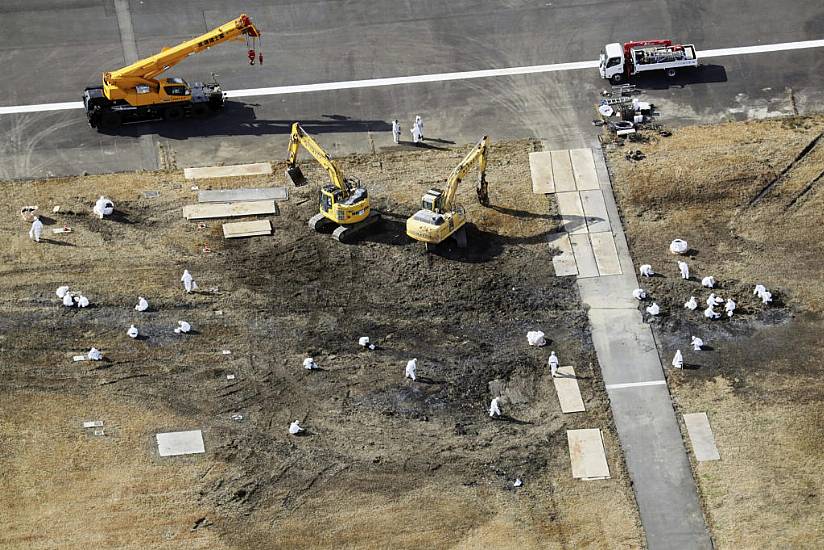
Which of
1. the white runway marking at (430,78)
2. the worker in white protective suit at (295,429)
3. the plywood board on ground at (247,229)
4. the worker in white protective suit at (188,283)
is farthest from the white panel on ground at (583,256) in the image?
the worker in white protective suit at (188,283)

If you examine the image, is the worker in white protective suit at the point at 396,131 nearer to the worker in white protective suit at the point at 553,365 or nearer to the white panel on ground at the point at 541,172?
the white panel on ground at the point at 541,172

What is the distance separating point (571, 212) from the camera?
57.8m

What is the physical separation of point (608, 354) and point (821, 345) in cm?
838

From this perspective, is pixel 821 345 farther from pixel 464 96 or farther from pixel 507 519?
pixel 464 96

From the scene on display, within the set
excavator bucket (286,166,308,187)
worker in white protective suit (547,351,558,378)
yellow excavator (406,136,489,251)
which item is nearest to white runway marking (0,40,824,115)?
excavator bucket (286,166,308,187)

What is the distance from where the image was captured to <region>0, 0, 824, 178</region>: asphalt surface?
61.5 metres

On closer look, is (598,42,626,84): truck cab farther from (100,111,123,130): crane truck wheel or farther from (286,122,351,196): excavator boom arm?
Answer: (100,111,123,130): crane truck wheel

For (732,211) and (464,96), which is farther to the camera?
(464,96)

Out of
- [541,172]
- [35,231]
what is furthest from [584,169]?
[35,231]

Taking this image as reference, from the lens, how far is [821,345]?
51656mm

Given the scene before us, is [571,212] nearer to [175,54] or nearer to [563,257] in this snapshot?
[563,257]

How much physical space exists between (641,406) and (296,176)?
18.9 m

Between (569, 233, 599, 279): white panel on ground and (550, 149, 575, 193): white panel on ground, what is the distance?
129 inches

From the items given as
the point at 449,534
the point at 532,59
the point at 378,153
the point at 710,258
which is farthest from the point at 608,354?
the point at 532,59
